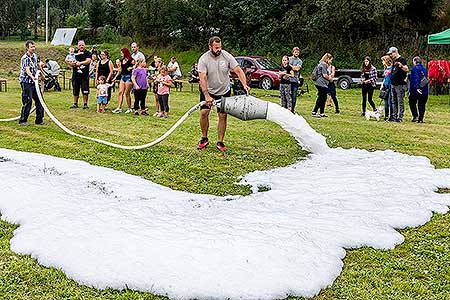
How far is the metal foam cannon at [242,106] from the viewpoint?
832 centimetres

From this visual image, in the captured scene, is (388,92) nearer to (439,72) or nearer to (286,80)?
(286,80)

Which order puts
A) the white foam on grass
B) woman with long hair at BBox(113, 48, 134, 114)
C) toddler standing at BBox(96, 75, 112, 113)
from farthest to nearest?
toddler standing at BBox(96, 75, 112, 113) < woman with long hair at BBox(113, 48, 134, 114) < the white foam on grass

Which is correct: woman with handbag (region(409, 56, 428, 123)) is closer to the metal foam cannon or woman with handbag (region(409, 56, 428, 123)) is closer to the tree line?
→ the metal foam cannon

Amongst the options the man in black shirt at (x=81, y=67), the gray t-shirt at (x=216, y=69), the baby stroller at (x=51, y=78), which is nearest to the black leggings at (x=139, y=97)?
the man in black shirt at (x=81, y=67)

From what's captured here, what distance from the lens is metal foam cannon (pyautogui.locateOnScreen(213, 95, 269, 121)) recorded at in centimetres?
832

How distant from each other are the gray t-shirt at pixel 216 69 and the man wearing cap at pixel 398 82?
585cm

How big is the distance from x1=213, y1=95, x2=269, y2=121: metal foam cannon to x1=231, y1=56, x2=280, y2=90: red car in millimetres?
15345

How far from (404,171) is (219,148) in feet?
9.68

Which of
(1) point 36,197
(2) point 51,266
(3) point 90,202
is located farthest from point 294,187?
(2) point 51,266

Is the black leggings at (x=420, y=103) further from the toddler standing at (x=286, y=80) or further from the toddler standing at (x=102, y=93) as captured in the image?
the toddler standing at (x=102, y=93)

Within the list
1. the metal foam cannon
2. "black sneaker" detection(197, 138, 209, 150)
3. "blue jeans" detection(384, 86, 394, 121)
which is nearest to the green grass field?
"black sneaker" detection(197, 138, 209, 150)

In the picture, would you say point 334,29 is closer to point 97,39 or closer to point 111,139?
point 97,39

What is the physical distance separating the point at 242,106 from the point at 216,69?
74 centimetres

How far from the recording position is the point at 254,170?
25.2ft
